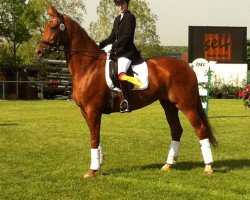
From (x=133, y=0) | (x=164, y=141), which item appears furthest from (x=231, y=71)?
(x=164, y=141)

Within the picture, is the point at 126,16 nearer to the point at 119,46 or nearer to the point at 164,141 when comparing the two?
the point at 119,46

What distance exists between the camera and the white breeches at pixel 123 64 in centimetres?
889

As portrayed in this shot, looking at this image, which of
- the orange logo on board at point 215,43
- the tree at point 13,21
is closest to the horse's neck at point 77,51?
the tree at point 13,21

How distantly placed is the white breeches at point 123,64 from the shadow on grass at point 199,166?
6.55 ft

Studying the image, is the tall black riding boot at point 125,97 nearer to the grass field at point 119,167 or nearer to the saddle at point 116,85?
the saddle at point 116,85

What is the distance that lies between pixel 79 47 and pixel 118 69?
35.5 inches

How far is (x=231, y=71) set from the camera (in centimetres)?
5972

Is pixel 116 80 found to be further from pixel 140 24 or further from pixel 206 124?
pixel 140 24

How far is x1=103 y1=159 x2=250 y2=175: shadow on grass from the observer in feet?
31.8

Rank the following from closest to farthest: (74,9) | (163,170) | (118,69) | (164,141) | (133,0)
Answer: (118,69) < (163,170) < (164,141) < (74,9) < (133,0)

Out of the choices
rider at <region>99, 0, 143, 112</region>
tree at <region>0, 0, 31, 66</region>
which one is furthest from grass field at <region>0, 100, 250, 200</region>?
tree at <region>0, 0, 31, 66</region>

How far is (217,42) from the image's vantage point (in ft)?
193

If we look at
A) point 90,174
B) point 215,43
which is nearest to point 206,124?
point 90,174

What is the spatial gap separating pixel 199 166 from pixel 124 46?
3053 mm
